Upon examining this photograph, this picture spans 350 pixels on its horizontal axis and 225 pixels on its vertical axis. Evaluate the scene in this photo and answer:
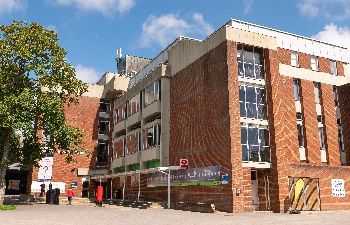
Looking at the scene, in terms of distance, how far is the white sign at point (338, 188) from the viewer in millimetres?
27853

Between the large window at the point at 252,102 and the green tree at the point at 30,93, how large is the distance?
42.7 ft

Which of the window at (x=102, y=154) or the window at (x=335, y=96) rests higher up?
the window at (x=335, y=96)

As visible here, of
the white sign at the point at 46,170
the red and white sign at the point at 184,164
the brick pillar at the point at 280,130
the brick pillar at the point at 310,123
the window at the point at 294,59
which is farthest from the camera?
the white sign at the point at 46,170

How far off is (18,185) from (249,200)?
44.8m

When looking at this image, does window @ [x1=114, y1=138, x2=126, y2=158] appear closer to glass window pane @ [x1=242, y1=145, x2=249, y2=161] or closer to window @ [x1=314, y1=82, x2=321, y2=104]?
glass window pane @ [x1=242, y1=145, x2=249, y2=161]

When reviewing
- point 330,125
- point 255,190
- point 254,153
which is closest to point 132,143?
point 255,190

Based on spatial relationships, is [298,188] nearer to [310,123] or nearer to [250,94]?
[310,123]

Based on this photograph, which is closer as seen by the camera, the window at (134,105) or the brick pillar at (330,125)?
the brick pillar at (330,125)

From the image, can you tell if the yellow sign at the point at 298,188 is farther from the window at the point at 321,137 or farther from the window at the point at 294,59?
the window at the point at 294,59

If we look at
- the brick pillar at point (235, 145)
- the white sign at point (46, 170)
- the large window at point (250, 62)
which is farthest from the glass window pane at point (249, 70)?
the white sign at point (46, 170)

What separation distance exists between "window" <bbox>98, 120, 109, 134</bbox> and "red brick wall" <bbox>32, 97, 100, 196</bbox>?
2.18ft

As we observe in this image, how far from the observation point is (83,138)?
46906mm

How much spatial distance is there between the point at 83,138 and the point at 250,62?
26.1 metres

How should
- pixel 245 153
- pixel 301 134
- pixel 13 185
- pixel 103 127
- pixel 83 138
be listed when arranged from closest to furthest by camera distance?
pixel 245 153 → pixel 301 134 → pixel 83 138 → pixel 103 127 → pixel 13 185
